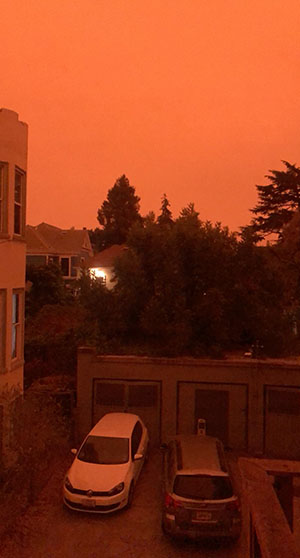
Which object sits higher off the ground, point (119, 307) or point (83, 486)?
point (119, 307)

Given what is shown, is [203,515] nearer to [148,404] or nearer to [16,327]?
[148,404]

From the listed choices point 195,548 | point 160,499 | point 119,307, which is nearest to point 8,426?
point 160,499

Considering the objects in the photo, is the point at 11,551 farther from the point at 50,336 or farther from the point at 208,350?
the point at 50,336

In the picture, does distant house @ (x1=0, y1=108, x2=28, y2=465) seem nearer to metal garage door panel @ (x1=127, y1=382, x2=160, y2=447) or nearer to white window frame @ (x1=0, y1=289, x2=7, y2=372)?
white window frame @ (x1=0, y1=289, x2=7, y2=372)

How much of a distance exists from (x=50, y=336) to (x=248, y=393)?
29.7 ft

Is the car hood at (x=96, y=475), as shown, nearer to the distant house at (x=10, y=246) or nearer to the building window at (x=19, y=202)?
the distant house at (x=10, y=246)

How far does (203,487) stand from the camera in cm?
967

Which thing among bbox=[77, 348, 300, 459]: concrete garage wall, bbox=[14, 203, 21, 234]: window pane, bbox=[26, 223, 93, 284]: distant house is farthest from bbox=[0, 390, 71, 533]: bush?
bbox=[26, 223, 93, 284]: distant house

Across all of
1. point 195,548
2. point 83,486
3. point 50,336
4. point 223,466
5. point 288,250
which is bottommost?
point 195,548

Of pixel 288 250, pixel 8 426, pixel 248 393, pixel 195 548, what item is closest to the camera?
pixel 195 548

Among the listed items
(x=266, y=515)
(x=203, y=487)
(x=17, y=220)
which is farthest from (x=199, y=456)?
(x=266, y=515)

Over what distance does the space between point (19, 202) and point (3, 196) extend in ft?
2.96

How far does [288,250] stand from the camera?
25141 millimetres

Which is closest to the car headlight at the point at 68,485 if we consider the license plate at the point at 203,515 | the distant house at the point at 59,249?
the license plate at the point at 203,515
